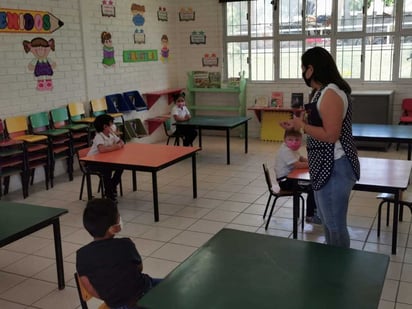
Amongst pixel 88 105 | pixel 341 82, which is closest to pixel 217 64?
pixel 88 105

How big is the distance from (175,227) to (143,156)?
0.89m

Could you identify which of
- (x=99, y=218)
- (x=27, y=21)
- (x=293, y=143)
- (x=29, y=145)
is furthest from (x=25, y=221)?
(x=27, y=21)

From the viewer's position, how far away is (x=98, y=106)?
7.38m

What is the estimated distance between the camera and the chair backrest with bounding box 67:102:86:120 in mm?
6859

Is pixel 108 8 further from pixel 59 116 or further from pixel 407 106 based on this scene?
pixel 407 106

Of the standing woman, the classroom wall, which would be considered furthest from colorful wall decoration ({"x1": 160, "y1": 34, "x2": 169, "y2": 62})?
the standing woman

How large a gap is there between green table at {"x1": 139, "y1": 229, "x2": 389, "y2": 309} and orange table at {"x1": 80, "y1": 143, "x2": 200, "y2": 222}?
2.34 metres

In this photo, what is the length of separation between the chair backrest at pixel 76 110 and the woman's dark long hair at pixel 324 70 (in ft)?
15.8

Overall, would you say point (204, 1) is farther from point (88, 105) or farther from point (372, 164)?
point (372, 164)

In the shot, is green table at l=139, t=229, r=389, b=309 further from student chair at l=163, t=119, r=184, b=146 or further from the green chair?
student chair at l=163, t=119, r=184, b=146

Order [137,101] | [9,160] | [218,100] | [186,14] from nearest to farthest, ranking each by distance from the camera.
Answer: [9,160] < [137,101] < [186,14] < [218,100]

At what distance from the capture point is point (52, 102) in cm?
Answer: 666

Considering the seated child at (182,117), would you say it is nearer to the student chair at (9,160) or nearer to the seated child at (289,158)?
the student chair at (9,160)

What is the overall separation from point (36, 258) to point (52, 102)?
3136 millimetres
